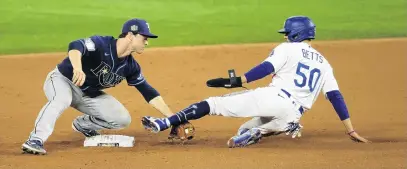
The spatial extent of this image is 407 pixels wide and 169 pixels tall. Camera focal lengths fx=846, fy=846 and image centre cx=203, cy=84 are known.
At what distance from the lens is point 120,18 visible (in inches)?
547

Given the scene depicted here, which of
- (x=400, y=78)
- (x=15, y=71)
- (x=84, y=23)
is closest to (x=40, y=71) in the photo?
(x=15, y=71)

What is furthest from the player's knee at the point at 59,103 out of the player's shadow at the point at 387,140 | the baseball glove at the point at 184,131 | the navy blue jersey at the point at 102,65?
the player's shadow at the point at 387,140

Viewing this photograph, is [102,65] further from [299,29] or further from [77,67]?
[299,29]

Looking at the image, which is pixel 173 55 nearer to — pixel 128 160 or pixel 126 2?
pixel 126 2

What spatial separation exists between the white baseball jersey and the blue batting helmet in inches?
2.9

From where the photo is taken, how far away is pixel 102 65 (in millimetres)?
6703

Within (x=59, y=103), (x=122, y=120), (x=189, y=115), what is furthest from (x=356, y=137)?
(x=59, y=103)

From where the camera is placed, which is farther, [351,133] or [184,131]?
[351,133]

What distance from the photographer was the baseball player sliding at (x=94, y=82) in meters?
6.39

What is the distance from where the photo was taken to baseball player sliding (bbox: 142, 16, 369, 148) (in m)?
6.60

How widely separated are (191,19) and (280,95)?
739 cm

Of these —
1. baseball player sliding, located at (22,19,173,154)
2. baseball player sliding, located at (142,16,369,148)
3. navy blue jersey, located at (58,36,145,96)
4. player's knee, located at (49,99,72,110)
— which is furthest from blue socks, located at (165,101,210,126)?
player's knee, located at (49,99,72,110)

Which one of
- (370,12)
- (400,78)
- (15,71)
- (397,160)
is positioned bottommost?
(397,160)

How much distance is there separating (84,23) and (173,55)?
3028 millimetres
